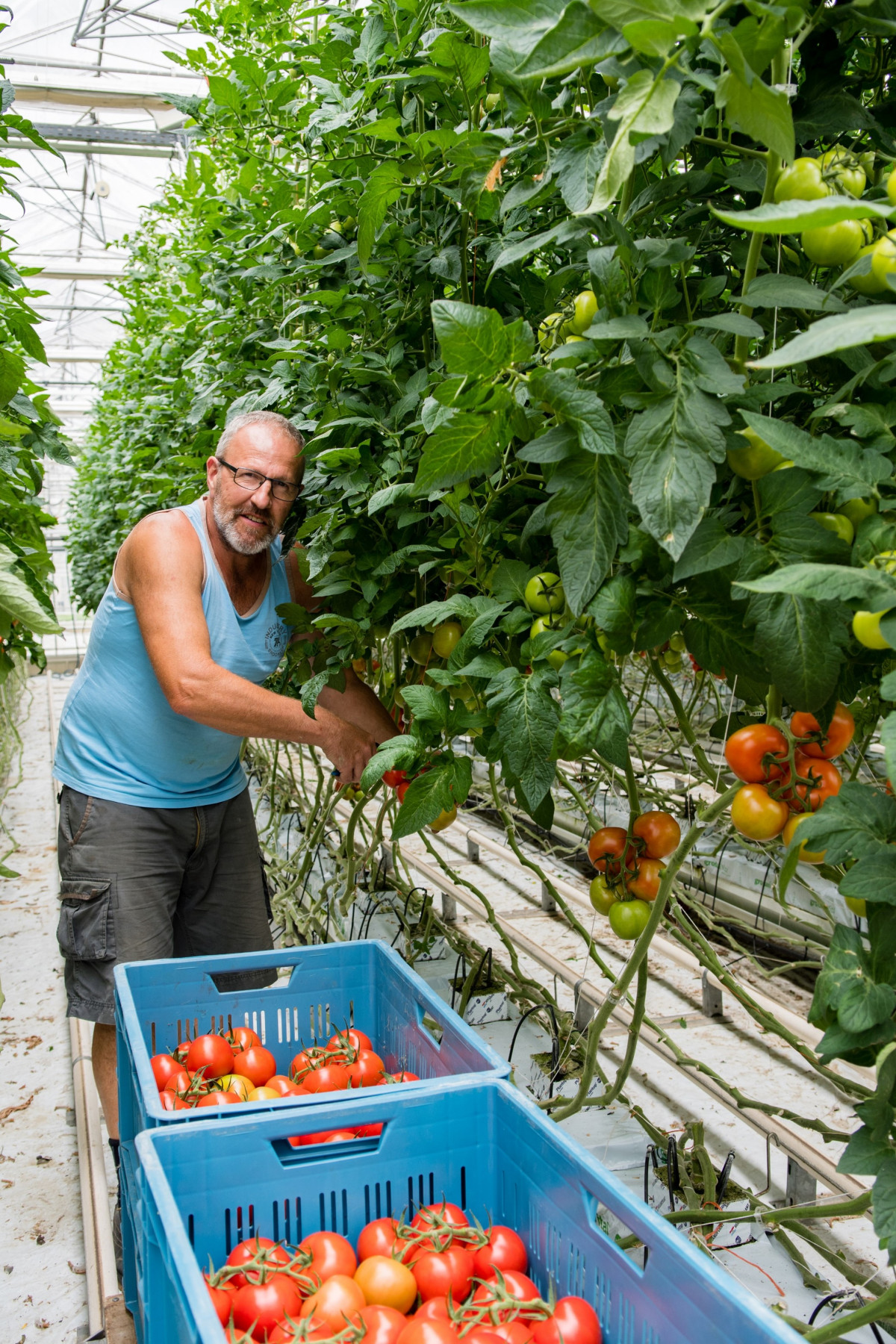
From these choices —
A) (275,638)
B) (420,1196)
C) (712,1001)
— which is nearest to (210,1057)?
(420,1196)

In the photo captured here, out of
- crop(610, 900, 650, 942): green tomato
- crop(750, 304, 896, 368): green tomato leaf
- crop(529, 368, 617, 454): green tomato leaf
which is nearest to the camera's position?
crop(750, 304, 896, 368): green tomato leaf

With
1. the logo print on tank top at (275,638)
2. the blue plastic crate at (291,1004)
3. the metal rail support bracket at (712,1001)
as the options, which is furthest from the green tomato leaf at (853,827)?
the metal rail support bracket at (712,1001)

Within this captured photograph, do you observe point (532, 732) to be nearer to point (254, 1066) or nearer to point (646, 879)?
point (646, 879)

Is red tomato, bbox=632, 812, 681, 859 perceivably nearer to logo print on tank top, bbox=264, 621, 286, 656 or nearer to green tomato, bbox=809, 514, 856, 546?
green tomato, bbox=809, 514, 856, 546

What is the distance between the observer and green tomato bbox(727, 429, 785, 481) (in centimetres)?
83

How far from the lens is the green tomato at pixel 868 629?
67cm

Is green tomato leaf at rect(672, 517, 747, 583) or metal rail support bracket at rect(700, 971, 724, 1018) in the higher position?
green tomato leaf at rect(672, 517, 747, 583)

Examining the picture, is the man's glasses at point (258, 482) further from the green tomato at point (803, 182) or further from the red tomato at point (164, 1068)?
the green tomato at point (803, 182)

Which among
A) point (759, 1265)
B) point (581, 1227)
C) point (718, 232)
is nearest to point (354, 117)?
point (718, 232)

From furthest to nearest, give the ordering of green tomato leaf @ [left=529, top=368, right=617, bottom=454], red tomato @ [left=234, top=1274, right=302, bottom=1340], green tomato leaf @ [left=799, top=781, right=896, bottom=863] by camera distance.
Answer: red tomato @ [left=234, top=1274, right=302, bottom=1340]
green tomato leaf @ [left=529, top=368, right=617, bottom=454]
green tomato leaf @ [left=799, top=781, right=896, bottom=863]

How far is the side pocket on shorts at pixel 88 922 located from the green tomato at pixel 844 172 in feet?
5.69

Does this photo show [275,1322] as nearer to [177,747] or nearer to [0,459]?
[177,747]

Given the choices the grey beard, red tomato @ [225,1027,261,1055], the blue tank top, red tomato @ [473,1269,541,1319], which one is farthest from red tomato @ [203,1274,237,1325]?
the grey beard

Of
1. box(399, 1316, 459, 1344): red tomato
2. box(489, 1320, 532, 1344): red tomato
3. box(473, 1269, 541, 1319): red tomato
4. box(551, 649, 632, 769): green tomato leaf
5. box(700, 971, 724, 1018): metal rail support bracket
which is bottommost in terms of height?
box(700, 971, 724, 1018): metal rail support bracket
